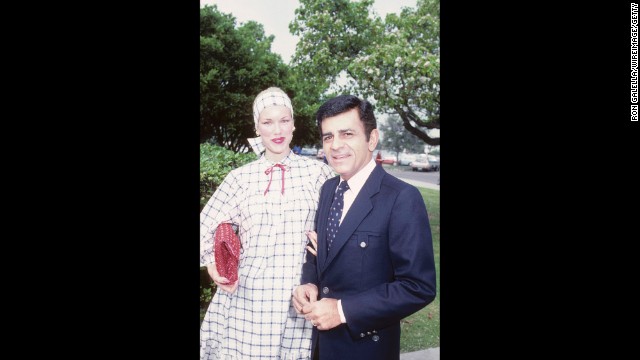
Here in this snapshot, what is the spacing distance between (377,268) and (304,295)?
442mm

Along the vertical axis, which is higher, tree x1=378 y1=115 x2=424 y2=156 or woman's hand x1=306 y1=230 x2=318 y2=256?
tree x1=378 y1=115 x2=424 y2=156

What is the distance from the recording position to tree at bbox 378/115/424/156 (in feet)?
9.73

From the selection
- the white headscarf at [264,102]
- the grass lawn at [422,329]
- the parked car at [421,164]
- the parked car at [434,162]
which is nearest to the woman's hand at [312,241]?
the white headscarf at [264,102]

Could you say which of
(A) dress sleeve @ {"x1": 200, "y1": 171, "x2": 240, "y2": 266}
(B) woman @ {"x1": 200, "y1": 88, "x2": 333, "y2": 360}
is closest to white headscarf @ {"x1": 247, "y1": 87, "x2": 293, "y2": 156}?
(B) woman @ {"x1": 200, "y1": 88, "x2": 333, "y2": 360}

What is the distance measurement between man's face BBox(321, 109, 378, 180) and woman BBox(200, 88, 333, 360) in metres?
0.19

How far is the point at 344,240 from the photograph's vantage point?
2.49 meters

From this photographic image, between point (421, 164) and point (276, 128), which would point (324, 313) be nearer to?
point (276, 128)

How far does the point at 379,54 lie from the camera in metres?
3.17

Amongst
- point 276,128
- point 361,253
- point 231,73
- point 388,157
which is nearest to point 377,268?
point 361,253

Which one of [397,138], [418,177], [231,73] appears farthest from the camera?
[231,73]

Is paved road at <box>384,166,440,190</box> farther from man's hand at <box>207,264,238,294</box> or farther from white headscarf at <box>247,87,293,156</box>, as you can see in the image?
man's hand at <box>207,264,238,294</box>

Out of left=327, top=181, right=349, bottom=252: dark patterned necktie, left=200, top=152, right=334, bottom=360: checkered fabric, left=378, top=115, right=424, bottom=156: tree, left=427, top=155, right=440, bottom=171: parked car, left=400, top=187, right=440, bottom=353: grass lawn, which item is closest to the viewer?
left=327, top=181, right=349, bottom=252: dark patterned necktie

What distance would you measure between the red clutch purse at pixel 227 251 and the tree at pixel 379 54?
1.10m
